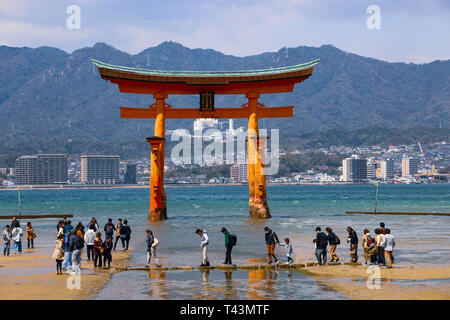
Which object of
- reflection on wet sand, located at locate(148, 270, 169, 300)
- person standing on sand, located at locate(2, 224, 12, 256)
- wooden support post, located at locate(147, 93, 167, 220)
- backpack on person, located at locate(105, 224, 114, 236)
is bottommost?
reflection on wet sand, located at locate(148, 270, 169, 300)

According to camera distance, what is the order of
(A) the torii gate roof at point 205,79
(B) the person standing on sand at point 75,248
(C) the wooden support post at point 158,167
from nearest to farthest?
1. (B) the person standing on sand at point 75,248
2. (A) the torii gate roof at point 205,79
3. (C) the wooden support post at point 158,167

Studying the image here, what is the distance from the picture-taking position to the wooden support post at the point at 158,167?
157 ft

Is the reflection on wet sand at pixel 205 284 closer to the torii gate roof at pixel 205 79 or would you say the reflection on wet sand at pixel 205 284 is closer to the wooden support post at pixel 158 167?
the wooden support post at pixel 158 167

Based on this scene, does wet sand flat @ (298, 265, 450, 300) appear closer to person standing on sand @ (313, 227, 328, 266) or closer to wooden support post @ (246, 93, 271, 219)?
person standing on sand @ (313, 227, 328, 266)

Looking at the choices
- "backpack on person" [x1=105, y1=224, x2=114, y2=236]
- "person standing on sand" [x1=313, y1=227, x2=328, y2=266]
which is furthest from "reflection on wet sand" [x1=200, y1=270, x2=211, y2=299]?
"backpack on person" [x1=105, y1=224, x2=114, y2=236]

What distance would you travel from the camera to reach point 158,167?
48.3m

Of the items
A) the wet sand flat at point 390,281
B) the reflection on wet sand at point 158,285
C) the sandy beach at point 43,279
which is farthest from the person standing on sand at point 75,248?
the wet sand flat at point 390,281

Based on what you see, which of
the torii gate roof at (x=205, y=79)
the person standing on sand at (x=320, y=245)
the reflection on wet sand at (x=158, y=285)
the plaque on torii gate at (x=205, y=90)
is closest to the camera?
the reflection on wet sand at (x=158, y=285)

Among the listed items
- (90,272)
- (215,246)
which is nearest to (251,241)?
(215,246)

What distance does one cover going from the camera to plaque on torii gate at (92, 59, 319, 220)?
4741 centimetres

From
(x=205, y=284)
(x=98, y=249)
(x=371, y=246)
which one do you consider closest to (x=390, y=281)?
(x=371, y=246)

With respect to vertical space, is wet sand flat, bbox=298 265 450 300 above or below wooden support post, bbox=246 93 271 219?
below
